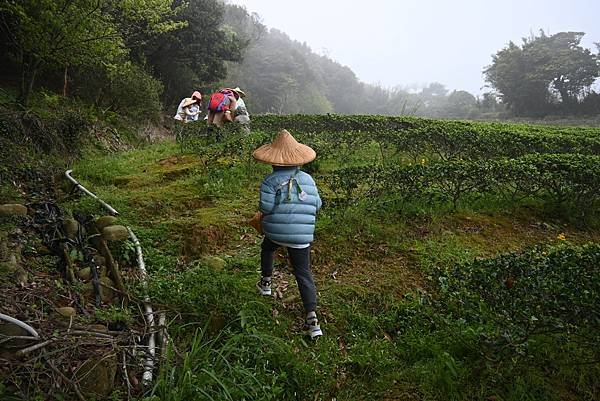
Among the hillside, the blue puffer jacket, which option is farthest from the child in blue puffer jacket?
the hillside

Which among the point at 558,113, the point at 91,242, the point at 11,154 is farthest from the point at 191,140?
the point at 558,113

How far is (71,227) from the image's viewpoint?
430cm

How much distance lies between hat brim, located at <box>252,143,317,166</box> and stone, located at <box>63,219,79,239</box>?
2185 mm

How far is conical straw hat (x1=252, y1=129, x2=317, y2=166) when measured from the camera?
3.43m

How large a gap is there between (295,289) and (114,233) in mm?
1976

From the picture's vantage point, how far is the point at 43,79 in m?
13.5

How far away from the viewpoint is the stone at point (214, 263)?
4078 millimetres

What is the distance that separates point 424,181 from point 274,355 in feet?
11.8

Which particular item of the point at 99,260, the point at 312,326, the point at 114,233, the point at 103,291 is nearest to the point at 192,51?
the point at 114,233

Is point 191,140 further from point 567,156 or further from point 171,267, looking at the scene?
point 567,156

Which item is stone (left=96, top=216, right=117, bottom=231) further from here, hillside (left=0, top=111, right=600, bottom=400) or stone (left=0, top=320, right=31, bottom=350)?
stone (left=0, top=320, right=31, bottom=350)

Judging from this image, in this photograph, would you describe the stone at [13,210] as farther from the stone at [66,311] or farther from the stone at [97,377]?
the stone at [97,377]

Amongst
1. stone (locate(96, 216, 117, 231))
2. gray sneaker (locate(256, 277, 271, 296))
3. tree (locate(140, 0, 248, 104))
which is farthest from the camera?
tree (locate(140, 0, 248, 104))

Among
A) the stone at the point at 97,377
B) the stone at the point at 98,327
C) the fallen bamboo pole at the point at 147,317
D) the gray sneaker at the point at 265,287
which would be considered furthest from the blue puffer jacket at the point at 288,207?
the stone at the point at 97,377
